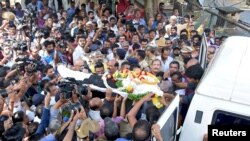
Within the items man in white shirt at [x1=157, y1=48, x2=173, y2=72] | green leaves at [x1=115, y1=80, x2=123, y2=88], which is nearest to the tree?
man in white shirt at [x1=157, y1=48, x2=173, y2=72]

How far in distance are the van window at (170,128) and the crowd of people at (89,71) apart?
5.0 inches

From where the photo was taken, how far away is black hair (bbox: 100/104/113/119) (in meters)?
3.91

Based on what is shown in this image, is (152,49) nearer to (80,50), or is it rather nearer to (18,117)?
(80,50)

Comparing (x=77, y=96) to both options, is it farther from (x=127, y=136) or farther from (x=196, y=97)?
(x=196, y=97)

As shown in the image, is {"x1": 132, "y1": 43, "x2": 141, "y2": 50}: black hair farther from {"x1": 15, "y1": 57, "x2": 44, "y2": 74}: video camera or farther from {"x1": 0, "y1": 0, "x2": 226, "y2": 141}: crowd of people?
{"x1": 15, "y1": 57, "x2": 44, "y2": 74}: video camera

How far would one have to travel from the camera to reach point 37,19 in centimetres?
982

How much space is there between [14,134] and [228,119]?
6.72ft

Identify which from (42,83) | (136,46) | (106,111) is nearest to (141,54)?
(136,46)

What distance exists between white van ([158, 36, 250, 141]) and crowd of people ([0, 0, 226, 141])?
0.30 metres

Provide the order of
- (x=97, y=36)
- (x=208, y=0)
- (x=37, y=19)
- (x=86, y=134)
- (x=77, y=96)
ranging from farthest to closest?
1. (x=208, y=0)
2. (x=37, y=19)
3. (x=97, y=36)
4. (x=77, y=96)
5. (x=86, y=134)

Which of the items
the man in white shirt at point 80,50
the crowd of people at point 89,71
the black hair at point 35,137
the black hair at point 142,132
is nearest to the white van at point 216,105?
the black hair at point 142,132

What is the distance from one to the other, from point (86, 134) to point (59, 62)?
3211 millimetres

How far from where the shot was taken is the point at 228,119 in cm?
328

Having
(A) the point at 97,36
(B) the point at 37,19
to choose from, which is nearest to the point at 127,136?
(A) the point at 97,36
